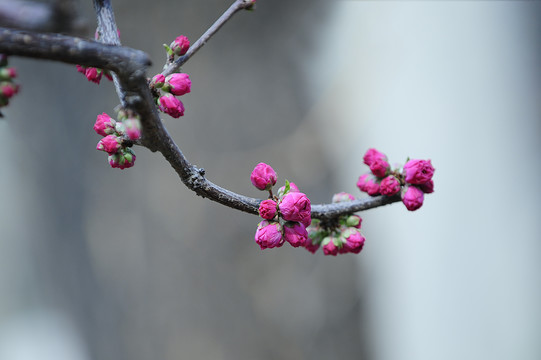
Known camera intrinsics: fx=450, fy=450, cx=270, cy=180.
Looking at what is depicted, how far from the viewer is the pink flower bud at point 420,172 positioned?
370mm

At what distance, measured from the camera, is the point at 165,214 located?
3.83 feet

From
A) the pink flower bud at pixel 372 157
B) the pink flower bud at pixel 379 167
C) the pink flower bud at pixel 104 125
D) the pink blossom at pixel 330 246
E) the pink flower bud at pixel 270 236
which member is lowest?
the pink blossom at pixel 330 246

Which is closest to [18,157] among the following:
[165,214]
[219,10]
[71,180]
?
[71,180]

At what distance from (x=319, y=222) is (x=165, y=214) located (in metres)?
0.83

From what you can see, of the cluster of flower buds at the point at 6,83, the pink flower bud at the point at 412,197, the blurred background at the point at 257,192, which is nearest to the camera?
the cluster of flower buds at the point at 6,83

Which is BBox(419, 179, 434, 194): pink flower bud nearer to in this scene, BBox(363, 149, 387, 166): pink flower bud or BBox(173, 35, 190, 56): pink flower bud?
BBox(363, 149, 387, 166): pink flower bud

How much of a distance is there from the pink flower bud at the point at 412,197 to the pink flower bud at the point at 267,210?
0.13 metres

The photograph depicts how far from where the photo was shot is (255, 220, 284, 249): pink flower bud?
1.01 ft

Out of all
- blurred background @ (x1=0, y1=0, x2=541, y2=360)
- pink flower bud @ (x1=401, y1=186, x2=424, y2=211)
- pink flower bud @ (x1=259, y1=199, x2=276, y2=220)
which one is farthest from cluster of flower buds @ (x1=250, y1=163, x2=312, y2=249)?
blurred background @ (x1=0, y1=0, x2=541, y2=360)

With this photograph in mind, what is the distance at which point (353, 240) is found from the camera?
15.0 inches

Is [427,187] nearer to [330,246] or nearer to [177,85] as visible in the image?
[330,246]

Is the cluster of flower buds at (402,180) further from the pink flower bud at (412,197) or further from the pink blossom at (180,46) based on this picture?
the pink blossom at (180,46)

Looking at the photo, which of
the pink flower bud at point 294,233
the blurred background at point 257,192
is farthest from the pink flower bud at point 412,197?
the blurred background at point 257,192

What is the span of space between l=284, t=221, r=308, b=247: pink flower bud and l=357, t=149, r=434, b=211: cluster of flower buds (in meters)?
0.10
